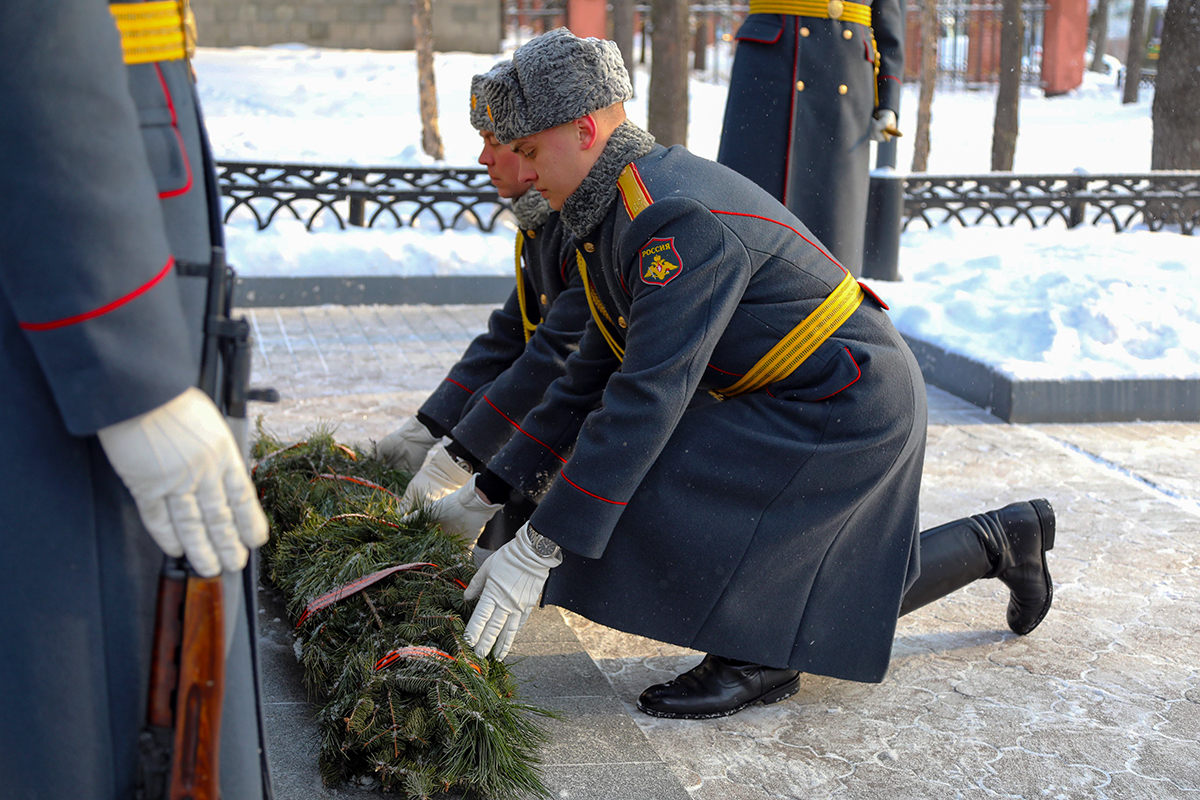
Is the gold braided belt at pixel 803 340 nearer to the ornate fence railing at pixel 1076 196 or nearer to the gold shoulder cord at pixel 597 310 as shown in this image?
the gold shoulder cord at pixel 597 310

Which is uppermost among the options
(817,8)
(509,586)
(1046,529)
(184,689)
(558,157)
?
(817,8)

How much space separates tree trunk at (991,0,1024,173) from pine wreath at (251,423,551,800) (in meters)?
13.0

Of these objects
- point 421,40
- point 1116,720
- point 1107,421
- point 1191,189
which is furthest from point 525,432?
point 421,40

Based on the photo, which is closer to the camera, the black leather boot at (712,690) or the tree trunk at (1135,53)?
the black leather boot at (712,690)

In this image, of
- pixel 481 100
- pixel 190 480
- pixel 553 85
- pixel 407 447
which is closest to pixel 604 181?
pixel 553 85

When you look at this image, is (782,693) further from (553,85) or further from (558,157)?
(553,85)

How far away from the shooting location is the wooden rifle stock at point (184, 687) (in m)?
1.20

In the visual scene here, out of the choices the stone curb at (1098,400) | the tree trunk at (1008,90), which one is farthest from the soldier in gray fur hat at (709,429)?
the tree trunk at (1008,90)

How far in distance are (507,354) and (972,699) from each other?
1537 millimetres

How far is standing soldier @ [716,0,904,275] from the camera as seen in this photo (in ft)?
14.2

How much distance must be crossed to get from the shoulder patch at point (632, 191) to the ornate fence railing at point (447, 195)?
595 cm

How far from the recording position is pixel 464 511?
9.34ft

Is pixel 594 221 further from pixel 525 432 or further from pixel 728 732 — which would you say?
pixel 728 732

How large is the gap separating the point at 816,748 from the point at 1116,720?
2.18 ft
